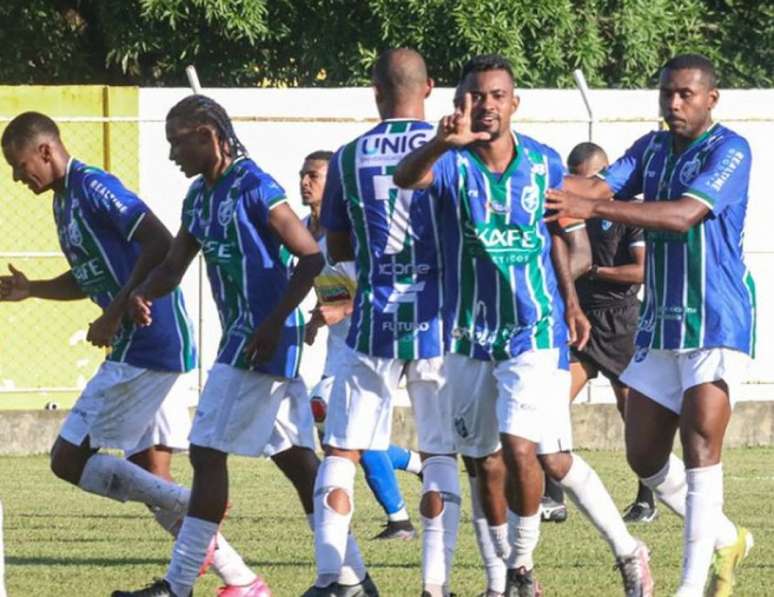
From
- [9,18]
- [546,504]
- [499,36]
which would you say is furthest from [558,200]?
[9,18]

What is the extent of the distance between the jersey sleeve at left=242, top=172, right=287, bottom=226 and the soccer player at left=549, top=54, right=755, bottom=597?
3.61 ft

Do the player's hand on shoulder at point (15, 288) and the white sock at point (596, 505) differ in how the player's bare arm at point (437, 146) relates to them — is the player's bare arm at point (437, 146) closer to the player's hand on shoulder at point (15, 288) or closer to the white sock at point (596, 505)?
the white sock at point (596, 505)

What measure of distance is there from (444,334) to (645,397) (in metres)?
0.88

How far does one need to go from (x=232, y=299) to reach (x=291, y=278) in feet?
1.09

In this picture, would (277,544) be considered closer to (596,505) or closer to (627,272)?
→ (596,505)

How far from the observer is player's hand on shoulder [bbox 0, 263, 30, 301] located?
30.8 ft

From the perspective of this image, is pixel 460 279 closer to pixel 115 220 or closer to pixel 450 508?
pixel 450 508

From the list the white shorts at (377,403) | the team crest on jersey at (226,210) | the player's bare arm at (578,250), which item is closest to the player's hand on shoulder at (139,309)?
the team crest on jersey at (226,210)

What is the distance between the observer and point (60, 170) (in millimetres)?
8977

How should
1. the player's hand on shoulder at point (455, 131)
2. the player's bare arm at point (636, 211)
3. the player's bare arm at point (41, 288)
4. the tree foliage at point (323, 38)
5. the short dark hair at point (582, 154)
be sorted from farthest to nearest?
the tree foliage at point (323, 38) → the short dark hair at point (582, 154) → the player's bare arm at point (41, 288) → the player's bare arm at point (636, 211) → the player's hand on shoulder at point (455, 131)

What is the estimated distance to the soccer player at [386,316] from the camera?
26.0 feet

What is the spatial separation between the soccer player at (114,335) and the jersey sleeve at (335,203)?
897 mm

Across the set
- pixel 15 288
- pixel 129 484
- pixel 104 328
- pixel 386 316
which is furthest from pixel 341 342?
pixel 386 316

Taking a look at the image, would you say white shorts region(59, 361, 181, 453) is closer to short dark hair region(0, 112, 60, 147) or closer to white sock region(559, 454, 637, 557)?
short dark hair region(0, 112, 60, 147)
